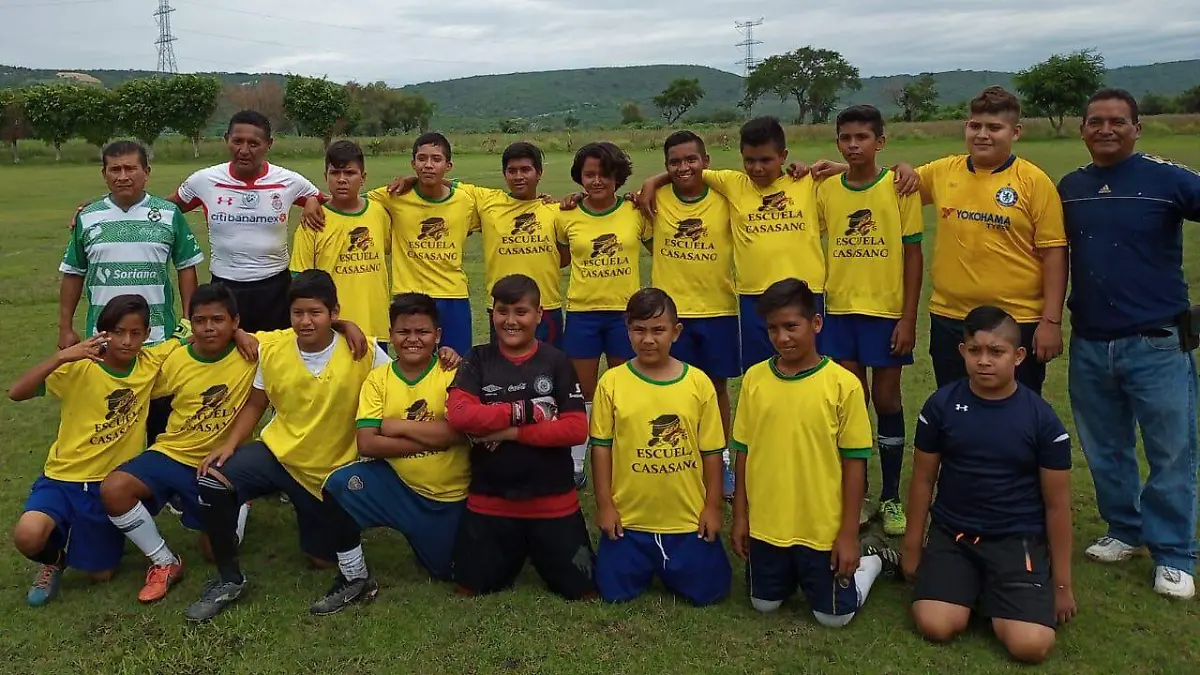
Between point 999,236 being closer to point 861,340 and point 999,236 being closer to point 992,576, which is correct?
point 861,340

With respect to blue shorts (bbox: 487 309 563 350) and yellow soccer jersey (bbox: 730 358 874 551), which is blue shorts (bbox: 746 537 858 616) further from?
blue shorts (bbox: 487 309 563 350)

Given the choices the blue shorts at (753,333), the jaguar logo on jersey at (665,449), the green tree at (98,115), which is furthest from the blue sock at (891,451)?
the green tree at (98,115)

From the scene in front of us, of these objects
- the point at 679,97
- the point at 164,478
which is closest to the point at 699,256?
the point at 164,478

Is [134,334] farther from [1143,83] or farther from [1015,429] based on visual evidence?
[1143,83]

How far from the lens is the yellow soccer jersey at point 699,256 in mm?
4926

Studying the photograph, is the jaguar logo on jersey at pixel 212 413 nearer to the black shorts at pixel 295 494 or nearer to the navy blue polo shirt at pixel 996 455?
the black shorts at pixel 295 494

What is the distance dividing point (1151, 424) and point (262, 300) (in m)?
4.75

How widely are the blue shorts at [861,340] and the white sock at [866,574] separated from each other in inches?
43.2

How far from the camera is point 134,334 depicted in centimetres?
416

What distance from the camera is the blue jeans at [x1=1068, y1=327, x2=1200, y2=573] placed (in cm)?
393

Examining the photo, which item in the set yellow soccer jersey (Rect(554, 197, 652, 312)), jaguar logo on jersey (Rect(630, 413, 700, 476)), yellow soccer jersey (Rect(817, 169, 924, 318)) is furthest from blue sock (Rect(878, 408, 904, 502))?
yellow soccer jersey (Rect(554, 197, 652, 312))

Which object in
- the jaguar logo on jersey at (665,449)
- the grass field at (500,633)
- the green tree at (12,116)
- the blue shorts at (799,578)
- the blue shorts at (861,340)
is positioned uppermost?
the green tree at (12,116)

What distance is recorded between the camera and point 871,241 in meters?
4.56

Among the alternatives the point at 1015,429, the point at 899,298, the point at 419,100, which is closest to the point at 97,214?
the point at 899,298
